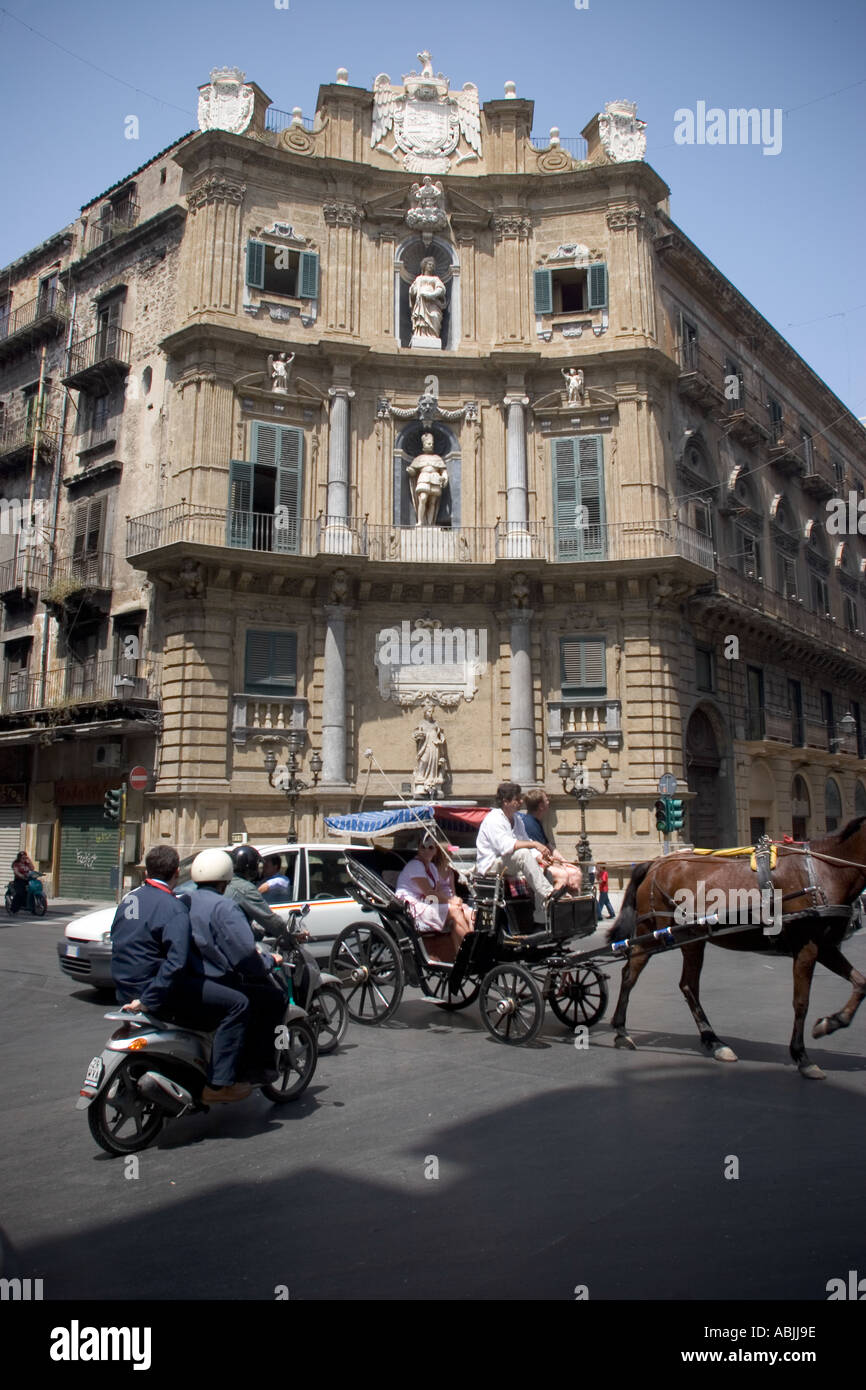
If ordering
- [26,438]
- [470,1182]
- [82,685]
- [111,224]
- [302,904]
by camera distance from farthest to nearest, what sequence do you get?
[26,438] → [111,224] → [82,685] → [302,904] → [470,1182]

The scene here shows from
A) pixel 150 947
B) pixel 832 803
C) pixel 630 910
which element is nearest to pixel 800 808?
pixel 832 803

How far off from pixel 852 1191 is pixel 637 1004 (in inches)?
251

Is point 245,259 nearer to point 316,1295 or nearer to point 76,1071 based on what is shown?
point 76,1071

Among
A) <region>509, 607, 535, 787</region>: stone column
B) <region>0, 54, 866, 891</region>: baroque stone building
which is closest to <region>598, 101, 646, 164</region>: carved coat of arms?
<region>0, 54, 866, 891</region>: baroque stone building

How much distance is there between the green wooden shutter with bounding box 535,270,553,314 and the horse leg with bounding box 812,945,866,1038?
70.2 ft

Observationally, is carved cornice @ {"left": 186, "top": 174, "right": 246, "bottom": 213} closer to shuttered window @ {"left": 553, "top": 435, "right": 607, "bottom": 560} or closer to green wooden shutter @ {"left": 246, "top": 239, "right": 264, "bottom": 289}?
green wooden shutter @ {"left": 246, "top": 239, "right": 264, "bottom": 289}

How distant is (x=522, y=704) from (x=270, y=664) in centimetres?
612

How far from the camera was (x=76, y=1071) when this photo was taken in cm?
799

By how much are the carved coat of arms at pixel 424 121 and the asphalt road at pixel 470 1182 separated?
24721 mm

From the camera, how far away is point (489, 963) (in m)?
9.18

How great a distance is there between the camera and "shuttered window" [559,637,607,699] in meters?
24.0

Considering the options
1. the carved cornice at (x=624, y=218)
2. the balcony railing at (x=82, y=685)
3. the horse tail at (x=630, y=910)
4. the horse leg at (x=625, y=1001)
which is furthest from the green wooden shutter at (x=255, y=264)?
the horse leg at (x=625, y=1001)

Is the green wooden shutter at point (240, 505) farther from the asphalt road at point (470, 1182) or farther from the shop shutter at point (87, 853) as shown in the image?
the asphalt road at point (470, 1182)

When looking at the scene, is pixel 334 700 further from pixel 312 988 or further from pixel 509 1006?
pixel 312 988
